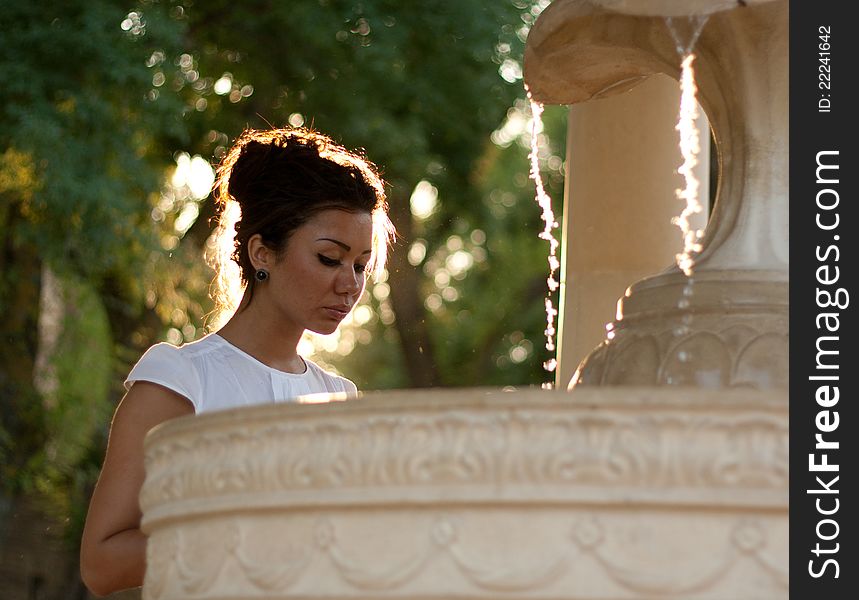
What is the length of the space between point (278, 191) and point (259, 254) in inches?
7.4

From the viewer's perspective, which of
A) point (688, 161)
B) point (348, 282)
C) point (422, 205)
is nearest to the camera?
point (348, 282)

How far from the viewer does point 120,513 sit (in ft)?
10.3

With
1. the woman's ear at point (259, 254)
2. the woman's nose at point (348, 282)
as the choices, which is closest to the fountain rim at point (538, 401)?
the woman's nose at point (348, 282)

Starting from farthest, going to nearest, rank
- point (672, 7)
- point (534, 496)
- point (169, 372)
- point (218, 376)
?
1. point (218, 376)
2. point (169, 372)
3. point (672, 7)
4. point (534, 496)

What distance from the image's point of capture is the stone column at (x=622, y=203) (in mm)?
5254

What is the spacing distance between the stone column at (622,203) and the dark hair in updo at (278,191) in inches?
44.0

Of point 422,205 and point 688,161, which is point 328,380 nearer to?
point 688,161

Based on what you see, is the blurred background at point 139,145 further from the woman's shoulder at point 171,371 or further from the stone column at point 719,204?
the stone column at point 719,204

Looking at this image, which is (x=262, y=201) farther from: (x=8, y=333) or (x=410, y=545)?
(x=8, y=333)

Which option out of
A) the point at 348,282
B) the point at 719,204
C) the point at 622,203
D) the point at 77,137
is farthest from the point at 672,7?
the point at 77,137

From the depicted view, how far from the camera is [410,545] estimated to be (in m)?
1.98

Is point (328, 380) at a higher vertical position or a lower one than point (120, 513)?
higher
